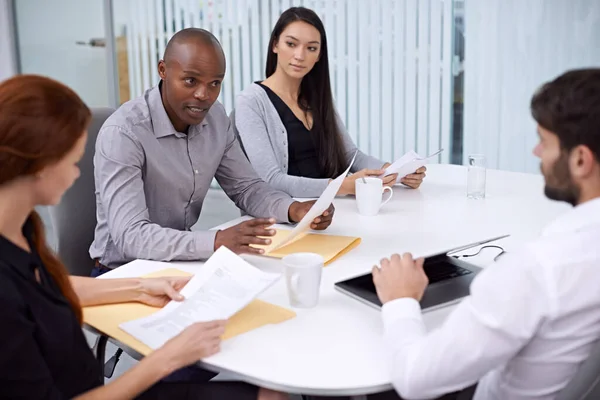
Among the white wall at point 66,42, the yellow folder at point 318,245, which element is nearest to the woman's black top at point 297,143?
the yellow folder at point 318,245

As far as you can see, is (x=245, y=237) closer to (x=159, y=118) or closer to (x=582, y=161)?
(x=159, y=118)

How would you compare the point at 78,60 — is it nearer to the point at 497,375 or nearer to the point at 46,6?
the point at 46,6

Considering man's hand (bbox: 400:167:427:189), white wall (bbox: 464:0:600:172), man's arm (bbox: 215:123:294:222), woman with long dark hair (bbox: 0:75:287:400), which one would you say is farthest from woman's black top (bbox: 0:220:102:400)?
white wall (bbox: 464:0:600:172)

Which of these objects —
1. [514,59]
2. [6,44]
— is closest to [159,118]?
[514,59]

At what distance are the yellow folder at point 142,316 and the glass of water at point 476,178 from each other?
1.11 meters

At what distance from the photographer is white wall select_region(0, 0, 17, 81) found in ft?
16.9

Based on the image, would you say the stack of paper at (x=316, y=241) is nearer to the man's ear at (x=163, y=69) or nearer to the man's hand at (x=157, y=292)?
the man's hand at (x=157, y=292)

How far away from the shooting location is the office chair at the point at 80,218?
1981mm

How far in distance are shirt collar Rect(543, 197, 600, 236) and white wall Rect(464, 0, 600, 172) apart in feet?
9.32

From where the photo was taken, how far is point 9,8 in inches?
203

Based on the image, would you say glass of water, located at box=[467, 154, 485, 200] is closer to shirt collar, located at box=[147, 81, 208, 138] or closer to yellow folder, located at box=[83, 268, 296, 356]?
shirt collar, located at box=[147, 81, 208, 138]

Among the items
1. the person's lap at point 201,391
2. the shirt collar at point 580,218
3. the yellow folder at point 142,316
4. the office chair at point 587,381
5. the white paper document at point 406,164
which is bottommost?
the person's lap at point 201,391

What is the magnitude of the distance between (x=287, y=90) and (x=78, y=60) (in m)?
2.93

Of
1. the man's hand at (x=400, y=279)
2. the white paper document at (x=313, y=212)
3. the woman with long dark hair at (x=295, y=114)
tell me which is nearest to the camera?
the man's hand at (x=400, y=279)
